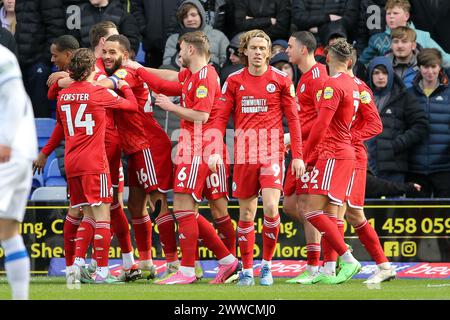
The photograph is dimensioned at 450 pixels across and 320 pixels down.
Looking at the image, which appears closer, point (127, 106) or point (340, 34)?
point (127, 106)

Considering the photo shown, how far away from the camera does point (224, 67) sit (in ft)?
48.4

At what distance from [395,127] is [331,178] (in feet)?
11.0

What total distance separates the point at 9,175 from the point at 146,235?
14.3ft

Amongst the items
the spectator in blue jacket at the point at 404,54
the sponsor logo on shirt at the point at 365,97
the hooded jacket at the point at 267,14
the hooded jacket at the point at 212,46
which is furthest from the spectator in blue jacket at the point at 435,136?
the sponsor logo on shirt at the point at 365,97

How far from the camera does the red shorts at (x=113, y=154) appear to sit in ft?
37.6

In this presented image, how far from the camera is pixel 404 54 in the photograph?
48.4ft

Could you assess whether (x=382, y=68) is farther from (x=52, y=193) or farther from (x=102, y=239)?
(x=102, y=239)

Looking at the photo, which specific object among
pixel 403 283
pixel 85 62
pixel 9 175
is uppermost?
pixel 85 62

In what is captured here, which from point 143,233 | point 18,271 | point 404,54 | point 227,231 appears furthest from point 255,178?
point 404,54

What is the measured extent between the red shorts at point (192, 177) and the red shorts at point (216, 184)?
0.29 meters

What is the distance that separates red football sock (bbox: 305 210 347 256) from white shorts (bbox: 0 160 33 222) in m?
4.12

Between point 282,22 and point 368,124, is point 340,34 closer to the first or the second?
point 282,22

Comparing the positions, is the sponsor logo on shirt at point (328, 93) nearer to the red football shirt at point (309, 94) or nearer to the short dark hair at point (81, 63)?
the red football shirt at point (309, 94)
